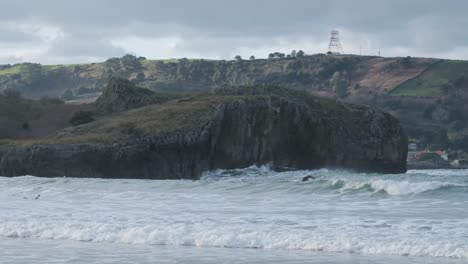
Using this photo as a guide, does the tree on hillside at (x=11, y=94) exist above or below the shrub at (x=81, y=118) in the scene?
above

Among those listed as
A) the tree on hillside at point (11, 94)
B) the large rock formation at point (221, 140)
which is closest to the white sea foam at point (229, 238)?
the large rock formation at point (221, 140)

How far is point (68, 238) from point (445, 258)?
9.88m

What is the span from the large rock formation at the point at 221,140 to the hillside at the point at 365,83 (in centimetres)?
6830

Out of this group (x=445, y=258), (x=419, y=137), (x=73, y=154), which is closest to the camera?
(x=445, y=258)

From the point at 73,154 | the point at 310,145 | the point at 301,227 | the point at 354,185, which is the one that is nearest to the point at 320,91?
the point at 310,145

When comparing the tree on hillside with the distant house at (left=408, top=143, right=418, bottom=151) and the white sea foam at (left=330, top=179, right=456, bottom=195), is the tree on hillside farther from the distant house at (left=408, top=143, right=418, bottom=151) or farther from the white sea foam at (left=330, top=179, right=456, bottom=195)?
the distant house at (left=408, top=143, right=418, bottom=151)

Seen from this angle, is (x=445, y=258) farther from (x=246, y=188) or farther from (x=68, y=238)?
(x=246, y=188)

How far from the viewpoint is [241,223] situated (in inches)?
1086

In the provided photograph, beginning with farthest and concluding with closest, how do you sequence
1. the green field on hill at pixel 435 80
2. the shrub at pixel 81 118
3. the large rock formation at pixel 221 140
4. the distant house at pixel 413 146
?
the green field on hill at pixel 435 80 → the distant house at pixel 413 146 → the shrub at pixel 81 118 → the large rock formation at pixel 221 140

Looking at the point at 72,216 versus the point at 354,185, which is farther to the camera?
the point at 354,185

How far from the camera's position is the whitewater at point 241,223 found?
22531mm

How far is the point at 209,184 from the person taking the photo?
42.8 meters

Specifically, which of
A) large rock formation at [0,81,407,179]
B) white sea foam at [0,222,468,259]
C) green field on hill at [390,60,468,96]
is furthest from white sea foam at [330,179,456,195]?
green field on hill at [390,60,468,96]

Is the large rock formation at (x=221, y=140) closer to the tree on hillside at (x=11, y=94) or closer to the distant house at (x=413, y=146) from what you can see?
the tree on hillside at (x=11, y=94)
